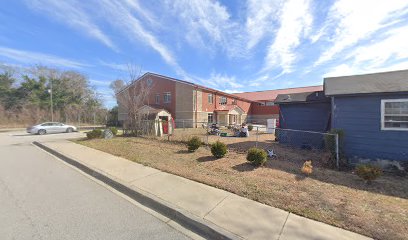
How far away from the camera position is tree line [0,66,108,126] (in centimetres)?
3875

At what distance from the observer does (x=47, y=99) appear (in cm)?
4181

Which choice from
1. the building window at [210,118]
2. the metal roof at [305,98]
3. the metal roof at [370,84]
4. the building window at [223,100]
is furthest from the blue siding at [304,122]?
the building window at [223,100]

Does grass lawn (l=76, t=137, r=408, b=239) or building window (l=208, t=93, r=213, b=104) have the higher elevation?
building window (l=208, t=93, r=213, b=104)

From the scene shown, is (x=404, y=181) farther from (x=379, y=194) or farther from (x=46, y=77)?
(x=46, y=77)

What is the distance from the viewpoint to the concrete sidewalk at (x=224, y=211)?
345 centimetres

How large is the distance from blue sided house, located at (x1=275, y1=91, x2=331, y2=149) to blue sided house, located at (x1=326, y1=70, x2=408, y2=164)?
7.90ft

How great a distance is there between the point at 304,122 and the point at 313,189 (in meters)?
7.66

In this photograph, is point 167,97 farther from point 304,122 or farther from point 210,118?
point 304,122

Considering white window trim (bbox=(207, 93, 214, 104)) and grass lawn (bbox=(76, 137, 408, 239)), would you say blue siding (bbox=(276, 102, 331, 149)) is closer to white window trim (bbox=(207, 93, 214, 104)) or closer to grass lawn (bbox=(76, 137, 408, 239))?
grass lawn (bbox=(76, 137, 408, 239))

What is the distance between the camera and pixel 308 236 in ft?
11.0

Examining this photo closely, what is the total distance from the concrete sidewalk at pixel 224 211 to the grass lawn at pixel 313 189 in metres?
0.28

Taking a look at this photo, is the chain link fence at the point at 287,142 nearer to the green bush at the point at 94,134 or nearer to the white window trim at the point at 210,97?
the green bush at the point at 94,134

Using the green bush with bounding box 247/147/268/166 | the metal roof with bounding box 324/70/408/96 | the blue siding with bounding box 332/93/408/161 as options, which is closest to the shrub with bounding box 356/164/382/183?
the blue siding with bounding box 332/93/408/161

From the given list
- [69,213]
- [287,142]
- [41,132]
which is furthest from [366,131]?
[41,132]
